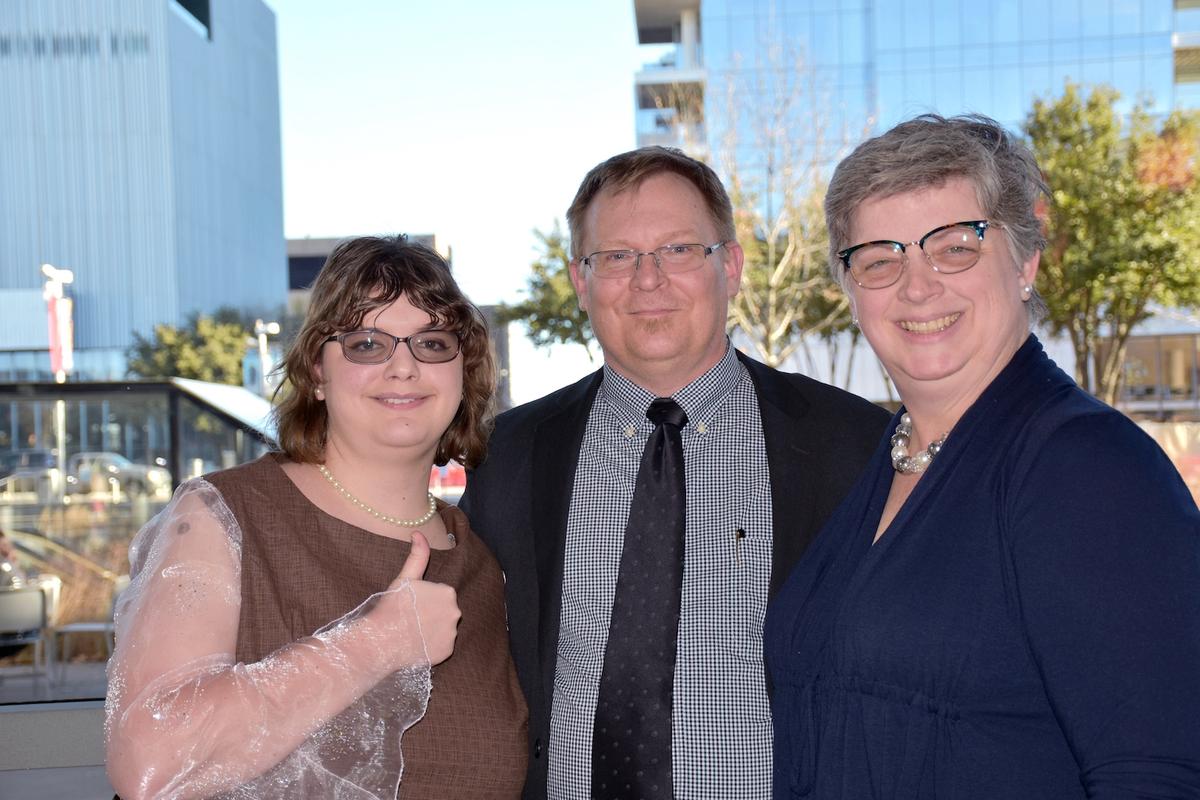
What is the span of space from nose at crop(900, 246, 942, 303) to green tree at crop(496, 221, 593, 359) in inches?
931

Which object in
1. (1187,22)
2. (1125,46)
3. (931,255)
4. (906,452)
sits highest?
(1187,22)

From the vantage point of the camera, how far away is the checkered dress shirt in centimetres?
252

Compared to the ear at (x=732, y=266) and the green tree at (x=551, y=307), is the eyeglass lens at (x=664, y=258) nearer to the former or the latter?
the ear at (x=732, y=266)

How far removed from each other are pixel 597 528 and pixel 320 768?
3.21 feet

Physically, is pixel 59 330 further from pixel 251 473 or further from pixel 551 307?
pixel 251 473

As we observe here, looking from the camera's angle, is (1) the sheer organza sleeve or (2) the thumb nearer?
(1) the sheer organza sleeve

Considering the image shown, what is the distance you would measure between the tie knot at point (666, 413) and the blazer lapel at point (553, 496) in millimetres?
220

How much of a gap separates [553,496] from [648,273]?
62cm

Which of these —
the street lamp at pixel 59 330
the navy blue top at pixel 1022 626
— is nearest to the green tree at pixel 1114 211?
the street lamp at pixel 59 330

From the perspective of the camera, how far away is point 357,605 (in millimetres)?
2227

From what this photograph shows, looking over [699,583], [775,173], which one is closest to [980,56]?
→ [775,173]

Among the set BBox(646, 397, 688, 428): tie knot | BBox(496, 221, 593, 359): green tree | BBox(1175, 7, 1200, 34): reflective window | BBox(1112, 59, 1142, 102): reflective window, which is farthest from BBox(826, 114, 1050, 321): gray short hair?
BBox(1175, 7, 1200, 34): reflective window

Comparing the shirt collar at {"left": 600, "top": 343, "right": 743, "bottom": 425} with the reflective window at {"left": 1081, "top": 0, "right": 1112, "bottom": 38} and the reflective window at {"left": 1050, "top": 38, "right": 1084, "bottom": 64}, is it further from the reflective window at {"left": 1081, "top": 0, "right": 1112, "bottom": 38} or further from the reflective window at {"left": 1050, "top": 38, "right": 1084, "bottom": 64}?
the reflective window at {"left": 1081, "top": 0, "right": 1112, "bottom": 38}

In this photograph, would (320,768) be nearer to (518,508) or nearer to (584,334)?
(518,508)
